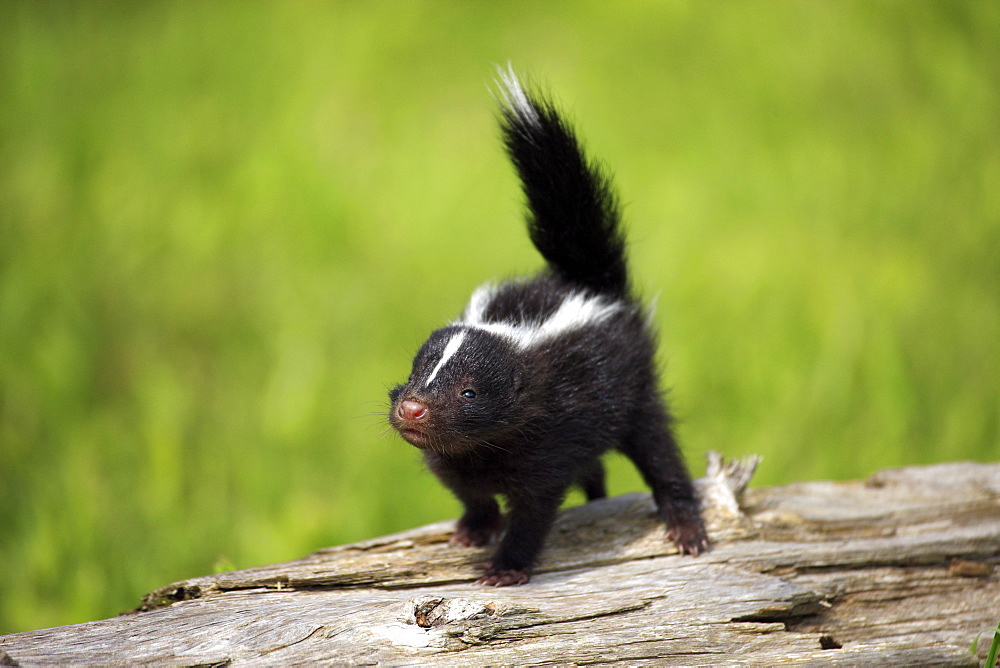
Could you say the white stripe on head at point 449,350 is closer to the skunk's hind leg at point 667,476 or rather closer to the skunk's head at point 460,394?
the skunk's head at point 460,394

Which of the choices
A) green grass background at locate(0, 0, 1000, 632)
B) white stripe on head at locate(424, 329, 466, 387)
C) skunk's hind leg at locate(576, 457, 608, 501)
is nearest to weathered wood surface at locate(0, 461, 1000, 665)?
skunk's hind leg at locate(576, 457, 608, 501)

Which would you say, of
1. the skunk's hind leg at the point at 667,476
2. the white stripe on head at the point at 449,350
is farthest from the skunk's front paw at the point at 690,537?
the white stripe on head at the point at 449,350

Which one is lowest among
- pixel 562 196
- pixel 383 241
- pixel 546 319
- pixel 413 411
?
pixel 413 411

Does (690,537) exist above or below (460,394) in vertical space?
below

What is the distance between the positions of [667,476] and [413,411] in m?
1.72

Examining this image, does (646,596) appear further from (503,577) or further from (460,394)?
(460,394)

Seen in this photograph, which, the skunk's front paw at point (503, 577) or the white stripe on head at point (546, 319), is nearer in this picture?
the skunk's front paw at point (503, 577)

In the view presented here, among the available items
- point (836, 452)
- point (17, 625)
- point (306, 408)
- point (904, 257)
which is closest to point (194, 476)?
point (306, 408)

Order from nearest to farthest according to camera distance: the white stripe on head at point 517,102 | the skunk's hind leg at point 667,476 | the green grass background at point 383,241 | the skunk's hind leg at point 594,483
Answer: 1. the skunk's hind leg at point 667,476
2. the white stripe on head at point 517,102
3. the skunk's hind leg at point 594,483
4. the green grass background at point 383,241

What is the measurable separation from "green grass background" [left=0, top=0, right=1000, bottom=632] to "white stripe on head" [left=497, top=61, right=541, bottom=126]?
175cm

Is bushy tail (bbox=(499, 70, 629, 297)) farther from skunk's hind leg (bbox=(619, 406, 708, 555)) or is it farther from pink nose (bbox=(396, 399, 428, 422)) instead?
pink nose (bbox=(396, 399, 428, 422))

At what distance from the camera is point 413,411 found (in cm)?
401

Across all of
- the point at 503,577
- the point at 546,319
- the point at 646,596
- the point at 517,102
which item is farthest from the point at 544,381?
the point at 517,102

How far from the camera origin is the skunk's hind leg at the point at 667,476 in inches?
186
